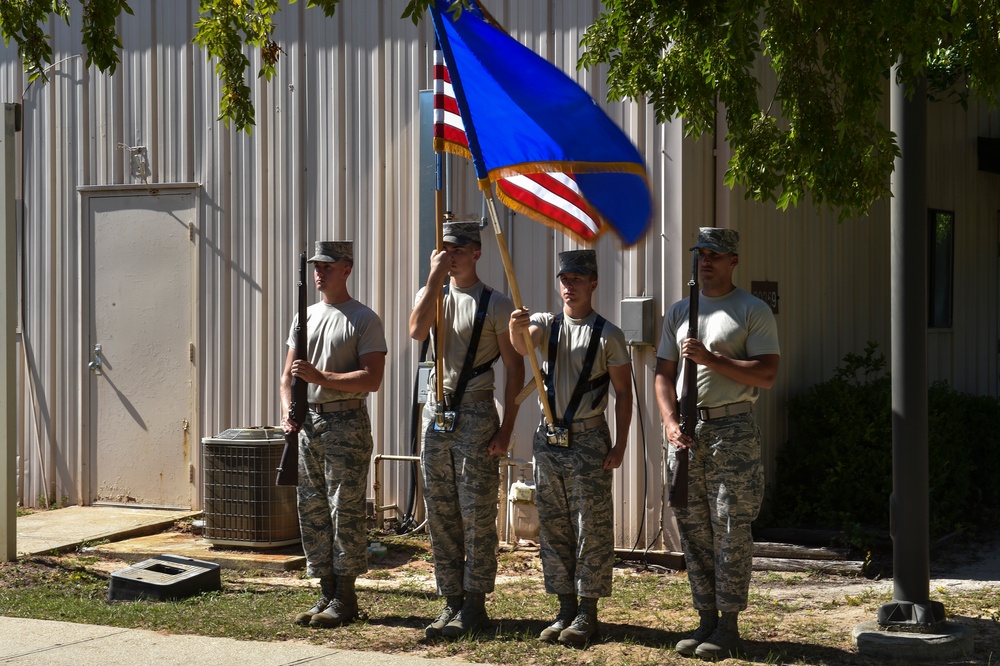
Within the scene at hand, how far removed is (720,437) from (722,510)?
1.23ft

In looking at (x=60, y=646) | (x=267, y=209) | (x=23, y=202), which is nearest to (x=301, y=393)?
(x=60, y=646)

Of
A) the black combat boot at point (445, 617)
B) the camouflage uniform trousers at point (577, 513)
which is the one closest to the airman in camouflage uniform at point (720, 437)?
the camouflage uniform trousers at point (577, 513)

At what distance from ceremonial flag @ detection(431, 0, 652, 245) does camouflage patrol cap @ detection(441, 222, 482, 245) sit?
0.32 m

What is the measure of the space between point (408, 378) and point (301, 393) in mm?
3099

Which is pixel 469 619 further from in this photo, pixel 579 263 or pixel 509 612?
pixel 579 263

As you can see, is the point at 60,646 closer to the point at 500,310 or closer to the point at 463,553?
the point at 463,553

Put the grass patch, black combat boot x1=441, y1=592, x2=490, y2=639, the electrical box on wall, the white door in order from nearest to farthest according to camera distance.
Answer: the grass patch, black combat boot x1=441, y1=592, x2=490, y2=639, the electrical box on wall, the white door

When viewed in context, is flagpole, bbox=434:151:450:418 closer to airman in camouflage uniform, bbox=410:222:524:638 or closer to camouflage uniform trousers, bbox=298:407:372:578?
airman in camouflage uniform, bbox=410:222:524:638

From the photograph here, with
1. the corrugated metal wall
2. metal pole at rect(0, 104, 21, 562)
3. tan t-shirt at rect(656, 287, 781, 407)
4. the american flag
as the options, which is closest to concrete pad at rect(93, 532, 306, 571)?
metal pole at rect(0, 104, 21, 562)

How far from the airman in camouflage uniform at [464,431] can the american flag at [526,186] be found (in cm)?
43

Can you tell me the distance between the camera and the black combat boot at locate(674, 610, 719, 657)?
6383 millimetres

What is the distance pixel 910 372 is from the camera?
22.1ft

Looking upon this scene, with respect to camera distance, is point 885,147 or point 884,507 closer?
point 885,147

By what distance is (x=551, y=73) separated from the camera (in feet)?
23.7
